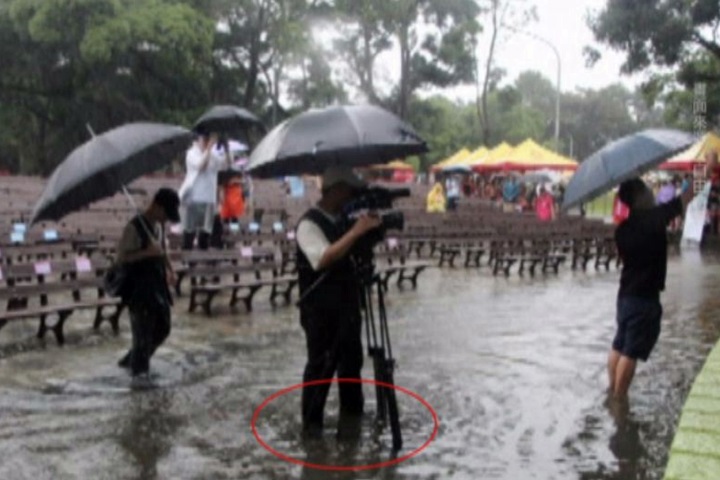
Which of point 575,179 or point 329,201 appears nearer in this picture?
point 329,201

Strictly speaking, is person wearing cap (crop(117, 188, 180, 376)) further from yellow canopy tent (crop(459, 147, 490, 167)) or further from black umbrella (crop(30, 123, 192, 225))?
yellow canopy tent (crop(459, 147, 490, 167))

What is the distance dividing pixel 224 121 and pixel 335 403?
6.47 meters

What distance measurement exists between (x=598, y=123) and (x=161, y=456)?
97.1m

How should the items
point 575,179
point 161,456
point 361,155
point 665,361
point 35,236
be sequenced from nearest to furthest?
point 161,456 < point 361,155 < point 575,179 < point 665,361 < point 35,236

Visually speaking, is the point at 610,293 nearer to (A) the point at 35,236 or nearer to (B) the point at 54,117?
(A) the point at 35,236

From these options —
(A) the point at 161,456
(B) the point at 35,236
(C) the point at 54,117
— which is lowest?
(A) the point at 161,456


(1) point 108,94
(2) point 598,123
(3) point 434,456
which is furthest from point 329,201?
(2) point 598,123

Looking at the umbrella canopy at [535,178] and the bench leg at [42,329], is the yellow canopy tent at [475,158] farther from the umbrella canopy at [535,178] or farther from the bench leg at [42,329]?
the bench leg at [42,329]

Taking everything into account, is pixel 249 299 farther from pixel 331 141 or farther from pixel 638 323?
pixel 331 141

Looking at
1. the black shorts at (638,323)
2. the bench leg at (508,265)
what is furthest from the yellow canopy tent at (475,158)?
the black shorts at (638,323)

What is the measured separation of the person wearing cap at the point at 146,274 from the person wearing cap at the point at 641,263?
11.2 ft

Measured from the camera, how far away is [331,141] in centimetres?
643

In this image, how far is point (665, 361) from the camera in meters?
9.51

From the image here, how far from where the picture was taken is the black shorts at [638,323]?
7.21 m
